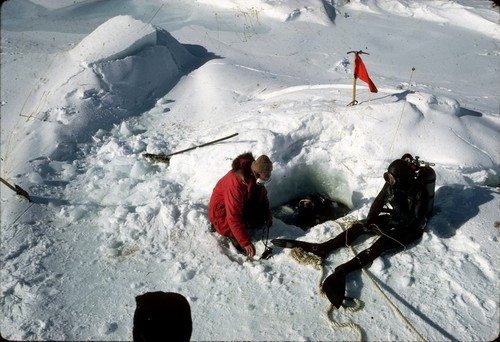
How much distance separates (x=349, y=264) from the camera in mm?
4027

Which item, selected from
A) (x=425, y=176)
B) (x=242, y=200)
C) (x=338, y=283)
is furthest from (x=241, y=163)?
(x=425, y=176)

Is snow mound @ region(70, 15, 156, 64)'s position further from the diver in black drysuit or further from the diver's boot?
the diver's boot

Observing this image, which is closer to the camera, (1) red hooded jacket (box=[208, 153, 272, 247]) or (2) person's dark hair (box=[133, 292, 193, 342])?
(2) person's dark hair (box=[133, 292, 193, 342])

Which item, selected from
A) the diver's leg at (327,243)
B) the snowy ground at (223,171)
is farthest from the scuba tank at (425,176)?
the diver's leg at (327,243)

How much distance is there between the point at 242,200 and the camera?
405 cm

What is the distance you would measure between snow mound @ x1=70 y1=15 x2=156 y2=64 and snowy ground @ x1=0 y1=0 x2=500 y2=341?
0.12 feet

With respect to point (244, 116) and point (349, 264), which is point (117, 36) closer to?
point (244, 116)

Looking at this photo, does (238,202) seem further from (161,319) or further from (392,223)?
(161,319)

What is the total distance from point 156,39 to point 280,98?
10.5 feet

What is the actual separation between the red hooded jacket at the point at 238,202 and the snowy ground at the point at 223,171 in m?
0.33

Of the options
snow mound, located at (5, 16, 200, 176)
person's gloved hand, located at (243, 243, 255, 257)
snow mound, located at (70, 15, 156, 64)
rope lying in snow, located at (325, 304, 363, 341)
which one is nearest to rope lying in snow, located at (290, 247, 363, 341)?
rope lying in snow, located at (325, 304, 363, 341)

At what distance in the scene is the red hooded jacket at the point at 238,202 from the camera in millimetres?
3973

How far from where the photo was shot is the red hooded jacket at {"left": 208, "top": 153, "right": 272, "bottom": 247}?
3.97 meters

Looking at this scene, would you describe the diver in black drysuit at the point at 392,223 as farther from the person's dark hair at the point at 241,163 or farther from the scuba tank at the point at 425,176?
the person's dark hair at the point at 241,163
